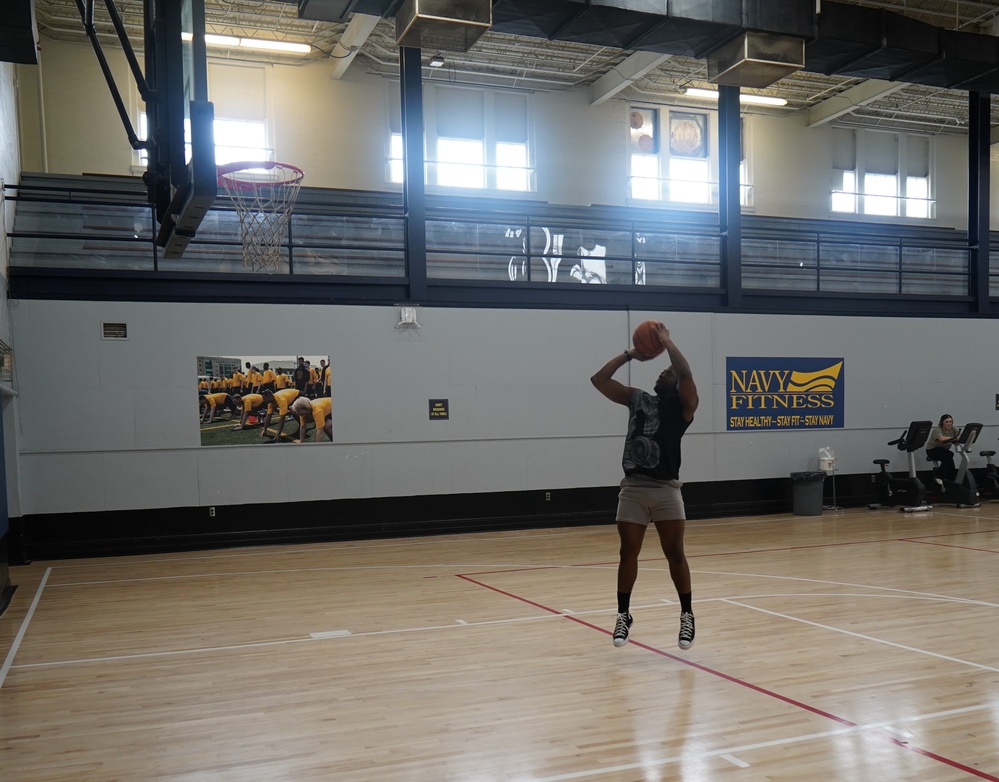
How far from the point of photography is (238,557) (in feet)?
33.3

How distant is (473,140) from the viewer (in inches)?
703

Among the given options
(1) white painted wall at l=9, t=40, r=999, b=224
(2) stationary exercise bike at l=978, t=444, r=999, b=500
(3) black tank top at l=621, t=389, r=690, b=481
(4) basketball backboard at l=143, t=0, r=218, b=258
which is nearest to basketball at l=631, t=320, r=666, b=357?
(3) black tank top at l=621, t=389, r=690, b=481

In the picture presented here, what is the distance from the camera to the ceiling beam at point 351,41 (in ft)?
47.9

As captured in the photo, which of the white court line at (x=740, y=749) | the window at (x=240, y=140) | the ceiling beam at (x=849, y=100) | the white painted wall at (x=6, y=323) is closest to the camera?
the white court line at (x=740, y=749)

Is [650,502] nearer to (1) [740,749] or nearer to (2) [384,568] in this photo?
(1) [740,749]

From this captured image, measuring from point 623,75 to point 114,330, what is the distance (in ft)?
35.8

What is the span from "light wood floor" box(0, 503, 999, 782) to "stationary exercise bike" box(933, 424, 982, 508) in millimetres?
4742

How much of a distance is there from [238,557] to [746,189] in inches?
549

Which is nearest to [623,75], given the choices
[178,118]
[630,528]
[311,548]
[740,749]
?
[311,548]

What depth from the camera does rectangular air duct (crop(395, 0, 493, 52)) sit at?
912 centimetres

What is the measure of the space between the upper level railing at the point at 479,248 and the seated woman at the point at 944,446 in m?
2.19

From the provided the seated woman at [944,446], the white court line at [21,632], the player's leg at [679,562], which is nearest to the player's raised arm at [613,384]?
the player's leg at [679,562]

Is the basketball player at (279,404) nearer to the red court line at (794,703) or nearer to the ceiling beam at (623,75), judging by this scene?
the red court line at (794,703)

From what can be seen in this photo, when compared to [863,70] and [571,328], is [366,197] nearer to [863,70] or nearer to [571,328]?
[571,328]
